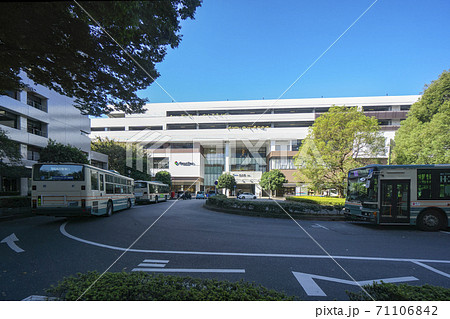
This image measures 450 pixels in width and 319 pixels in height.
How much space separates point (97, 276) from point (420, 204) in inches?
476

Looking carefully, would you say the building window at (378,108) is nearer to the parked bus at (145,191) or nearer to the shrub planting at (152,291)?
the parked bus at (145,191)

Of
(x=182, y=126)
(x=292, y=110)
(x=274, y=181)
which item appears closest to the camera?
(x=274, y=181)

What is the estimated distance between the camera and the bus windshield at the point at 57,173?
8.66m

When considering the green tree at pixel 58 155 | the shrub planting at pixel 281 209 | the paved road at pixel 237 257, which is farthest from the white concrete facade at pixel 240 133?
the paved road at pixel 237 257

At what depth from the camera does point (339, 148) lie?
1577 cm

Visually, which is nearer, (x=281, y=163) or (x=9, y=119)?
(x=9, y=119)

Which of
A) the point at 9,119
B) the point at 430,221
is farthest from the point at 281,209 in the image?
the point at 9,119

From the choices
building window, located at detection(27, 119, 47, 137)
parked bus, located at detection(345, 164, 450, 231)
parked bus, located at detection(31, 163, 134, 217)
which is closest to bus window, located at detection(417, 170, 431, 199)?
parked bus, located at detection(345, 164, 450, 231)

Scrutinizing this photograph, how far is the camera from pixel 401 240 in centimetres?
664

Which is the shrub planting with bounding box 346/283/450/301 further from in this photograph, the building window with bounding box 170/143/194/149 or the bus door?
the building window with bounding box 170/143/194/149

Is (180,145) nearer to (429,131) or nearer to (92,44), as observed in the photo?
(429,131)

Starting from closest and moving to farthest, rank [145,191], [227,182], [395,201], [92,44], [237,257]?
[92,44], [237,257], [395,201], [145,191], [227,182]

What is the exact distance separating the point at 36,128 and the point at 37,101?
310 cm

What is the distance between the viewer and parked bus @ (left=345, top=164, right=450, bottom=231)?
27.7 feet
